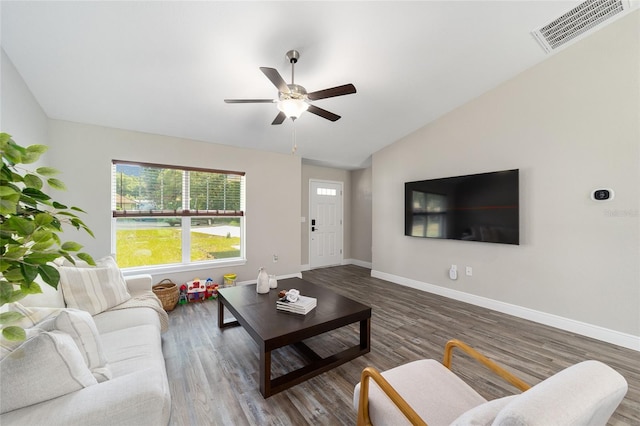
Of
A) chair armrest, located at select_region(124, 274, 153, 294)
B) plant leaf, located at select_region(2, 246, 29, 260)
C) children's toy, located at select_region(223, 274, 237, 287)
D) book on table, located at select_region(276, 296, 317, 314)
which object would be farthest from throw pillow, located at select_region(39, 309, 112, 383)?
children's toy, located at select_region(223, 274, 237, 287)

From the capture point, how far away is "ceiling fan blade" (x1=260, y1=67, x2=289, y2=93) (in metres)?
1.84

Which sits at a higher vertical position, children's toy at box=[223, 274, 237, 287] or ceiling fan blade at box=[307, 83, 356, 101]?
ceiling fan blade at box=[307, 83, 356, 101]

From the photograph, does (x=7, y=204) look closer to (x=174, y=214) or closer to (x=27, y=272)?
(x=27, y=272)

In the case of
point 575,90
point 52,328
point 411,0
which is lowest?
point 52,328

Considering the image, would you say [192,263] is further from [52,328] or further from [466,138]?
[466,138]

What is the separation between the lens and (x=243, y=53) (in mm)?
2428

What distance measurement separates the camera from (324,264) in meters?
5.98

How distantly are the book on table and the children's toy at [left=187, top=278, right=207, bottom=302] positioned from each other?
1.96 m

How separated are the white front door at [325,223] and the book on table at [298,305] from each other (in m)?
3.41

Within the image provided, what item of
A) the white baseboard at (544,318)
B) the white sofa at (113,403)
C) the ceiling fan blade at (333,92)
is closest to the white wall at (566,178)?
the white baseboard at (544,318)

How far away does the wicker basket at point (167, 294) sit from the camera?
3.20 metres

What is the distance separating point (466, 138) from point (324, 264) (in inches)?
151

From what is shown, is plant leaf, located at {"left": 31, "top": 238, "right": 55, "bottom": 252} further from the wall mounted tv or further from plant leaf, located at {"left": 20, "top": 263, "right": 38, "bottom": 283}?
the wall mounted tv

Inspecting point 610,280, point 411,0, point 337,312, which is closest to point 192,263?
point 337,312
